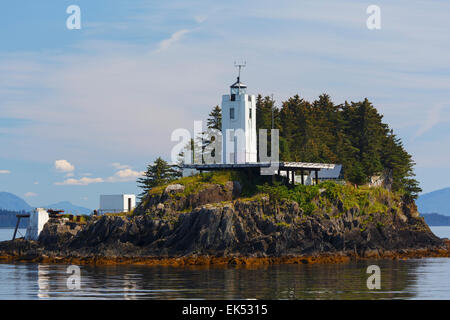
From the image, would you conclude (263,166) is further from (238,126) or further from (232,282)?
(232,282)

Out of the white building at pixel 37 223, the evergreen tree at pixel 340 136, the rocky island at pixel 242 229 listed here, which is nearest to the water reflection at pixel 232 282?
the rocky island at pixel 242 229

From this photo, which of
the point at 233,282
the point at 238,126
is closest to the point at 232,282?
the point at 233,282

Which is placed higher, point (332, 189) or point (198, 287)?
point (332, 189)

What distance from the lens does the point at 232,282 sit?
5397 centimetres

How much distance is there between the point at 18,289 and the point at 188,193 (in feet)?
100

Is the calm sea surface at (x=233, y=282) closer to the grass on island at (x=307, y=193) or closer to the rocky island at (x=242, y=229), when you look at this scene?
the rocky island at (x=242, y=229)

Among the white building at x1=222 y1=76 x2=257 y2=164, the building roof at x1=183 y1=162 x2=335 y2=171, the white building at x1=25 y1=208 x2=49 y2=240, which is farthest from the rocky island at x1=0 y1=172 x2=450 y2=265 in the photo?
the white building at x1=222 y1=76 x2=257 y2=164

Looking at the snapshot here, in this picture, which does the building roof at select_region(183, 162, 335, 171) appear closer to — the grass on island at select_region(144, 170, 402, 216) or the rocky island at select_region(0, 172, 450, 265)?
the grass on island at select_region(144, 170, 402, 216)

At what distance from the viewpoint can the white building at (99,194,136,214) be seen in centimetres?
9444

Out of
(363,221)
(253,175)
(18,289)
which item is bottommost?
(18,289)

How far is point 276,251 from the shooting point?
2896 inches

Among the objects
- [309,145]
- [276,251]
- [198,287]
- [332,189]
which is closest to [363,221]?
[332,189]

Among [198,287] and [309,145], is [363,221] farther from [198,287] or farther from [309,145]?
[198,287]
